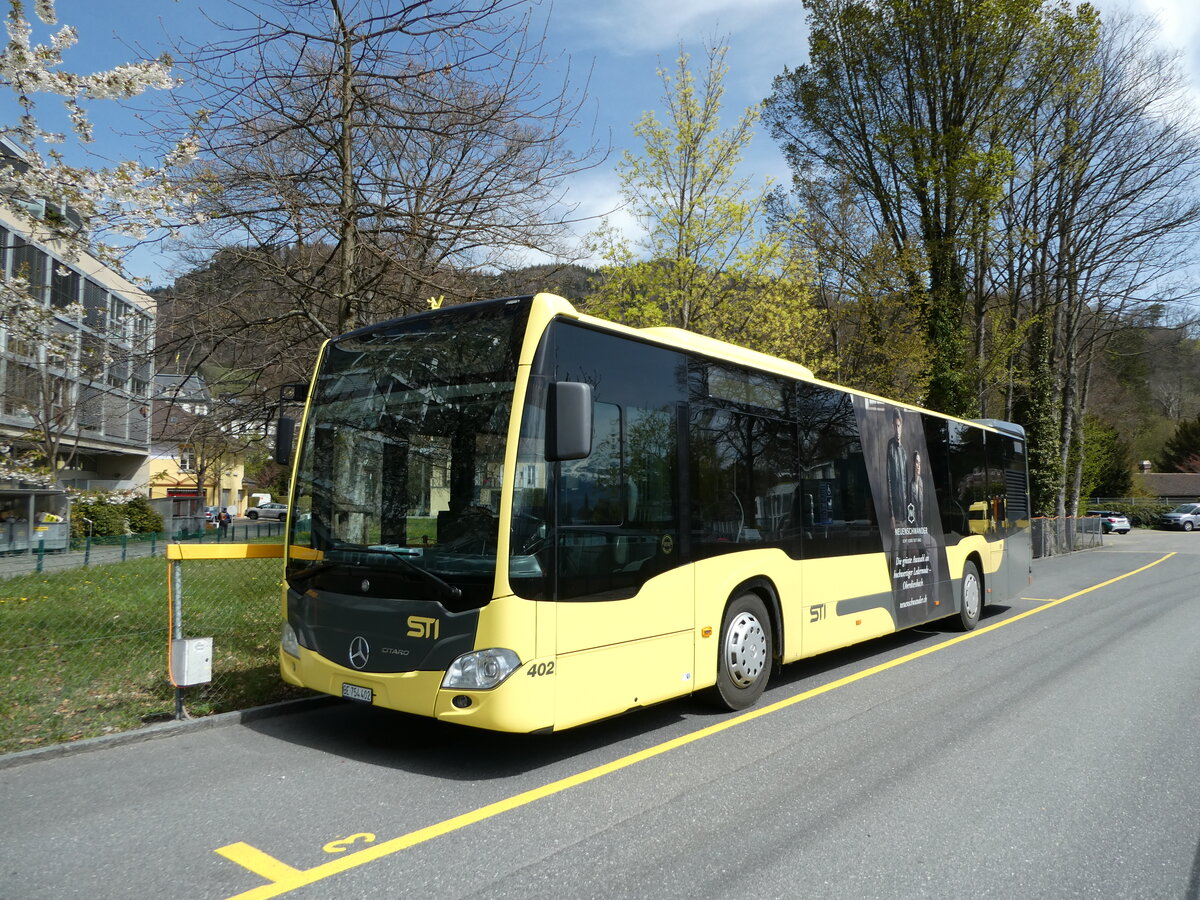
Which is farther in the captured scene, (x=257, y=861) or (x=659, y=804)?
(x=659, y=804)

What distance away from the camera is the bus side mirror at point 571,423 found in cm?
505

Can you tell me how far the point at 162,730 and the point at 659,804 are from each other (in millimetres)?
3835

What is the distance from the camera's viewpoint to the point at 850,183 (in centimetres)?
2475

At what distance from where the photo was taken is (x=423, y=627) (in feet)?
17.4

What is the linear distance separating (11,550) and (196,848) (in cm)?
2273

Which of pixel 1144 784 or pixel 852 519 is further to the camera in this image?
pixel 852 519

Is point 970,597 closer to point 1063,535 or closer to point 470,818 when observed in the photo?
point 470,818

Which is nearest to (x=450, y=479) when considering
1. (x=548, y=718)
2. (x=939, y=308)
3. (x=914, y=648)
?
(x=548, y=718)

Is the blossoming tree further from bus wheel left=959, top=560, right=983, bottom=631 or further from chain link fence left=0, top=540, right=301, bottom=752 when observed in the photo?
bus wheel left=959, top=560, right=983, bottom=631

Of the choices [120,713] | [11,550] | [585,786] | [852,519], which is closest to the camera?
[585,786]

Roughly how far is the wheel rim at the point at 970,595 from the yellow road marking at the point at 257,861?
33.4 feet

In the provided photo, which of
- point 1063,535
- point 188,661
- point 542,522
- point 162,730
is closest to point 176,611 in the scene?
point 188,661

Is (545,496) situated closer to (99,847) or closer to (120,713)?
(99,847)

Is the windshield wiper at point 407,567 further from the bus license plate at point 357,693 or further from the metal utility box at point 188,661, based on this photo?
the metal utility box at point 188,661
